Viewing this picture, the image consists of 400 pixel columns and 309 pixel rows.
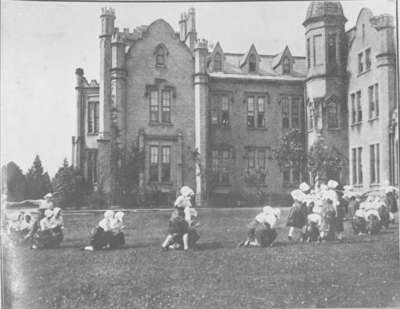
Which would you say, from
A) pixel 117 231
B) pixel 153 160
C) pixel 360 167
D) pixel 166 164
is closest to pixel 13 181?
pixel 117 231

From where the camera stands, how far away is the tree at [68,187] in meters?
6.73

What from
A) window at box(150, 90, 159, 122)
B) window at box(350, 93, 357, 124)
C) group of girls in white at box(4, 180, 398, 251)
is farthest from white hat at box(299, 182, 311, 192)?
window at box(150, 90, 159, 122)

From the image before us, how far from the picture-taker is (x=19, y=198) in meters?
6.65

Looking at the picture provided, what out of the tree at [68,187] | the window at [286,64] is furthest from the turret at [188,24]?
the tree at [68,187]

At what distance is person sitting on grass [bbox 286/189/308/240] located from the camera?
22.8ft

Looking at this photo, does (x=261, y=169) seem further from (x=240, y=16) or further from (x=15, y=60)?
(x=15, y=60)

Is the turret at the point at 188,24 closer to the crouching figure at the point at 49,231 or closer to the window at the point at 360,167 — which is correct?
the window at the point at 360,167

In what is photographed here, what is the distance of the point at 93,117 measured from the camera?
22.5 ft

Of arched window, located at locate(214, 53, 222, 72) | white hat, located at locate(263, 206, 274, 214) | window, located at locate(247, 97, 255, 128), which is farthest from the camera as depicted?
window, located at locate(247, 97, 255, 128)

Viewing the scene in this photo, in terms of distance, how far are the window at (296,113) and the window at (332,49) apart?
629 mm

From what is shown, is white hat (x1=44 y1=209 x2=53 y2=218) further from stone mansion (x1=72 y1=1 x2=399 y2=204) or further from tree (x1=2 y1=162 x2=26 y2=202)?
stone mansion (x1=72 y1=1 x2=399 y2=204)

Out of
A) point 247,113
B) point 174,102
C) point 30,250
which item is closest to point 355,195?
point 247,113

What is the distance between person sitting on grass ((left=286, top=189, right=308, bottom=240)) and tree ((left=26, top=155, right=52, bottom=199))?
9.10 feet

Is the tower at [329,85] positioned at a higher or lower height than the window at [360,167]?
higher
